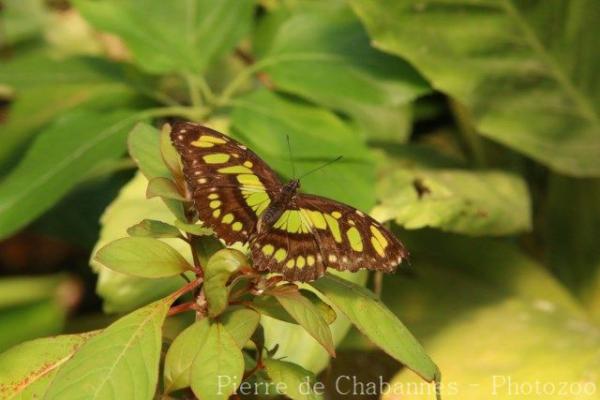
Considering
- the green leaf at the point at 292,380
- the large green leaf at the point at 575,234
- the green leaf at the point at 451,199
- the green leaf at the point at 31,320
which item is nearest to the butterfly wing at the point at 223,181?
the green leaf at the point at 292,380

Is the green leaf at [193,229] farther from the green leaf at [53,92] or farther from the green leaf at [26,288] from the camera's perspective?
the green leaf at [26,288]

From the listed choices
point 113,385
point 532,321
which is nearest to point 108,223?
point 113,385

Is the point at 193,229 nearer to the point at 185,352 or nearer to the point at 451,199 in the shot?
the point at 185,352

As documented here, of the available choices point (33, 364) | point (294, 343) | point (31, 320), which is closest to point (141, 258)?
point (33, 364)

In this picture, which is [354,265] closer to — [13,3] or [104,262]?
[104,262]

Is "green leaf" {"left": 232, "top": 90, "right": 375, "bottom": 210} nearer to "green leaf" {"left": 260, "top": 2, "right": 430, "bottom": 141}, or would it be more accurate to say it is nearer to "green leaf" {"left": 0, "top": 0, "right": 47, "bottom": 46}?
"green leaf" {"left": 260, "top": 2, "right": 430, "bottom": 141}
